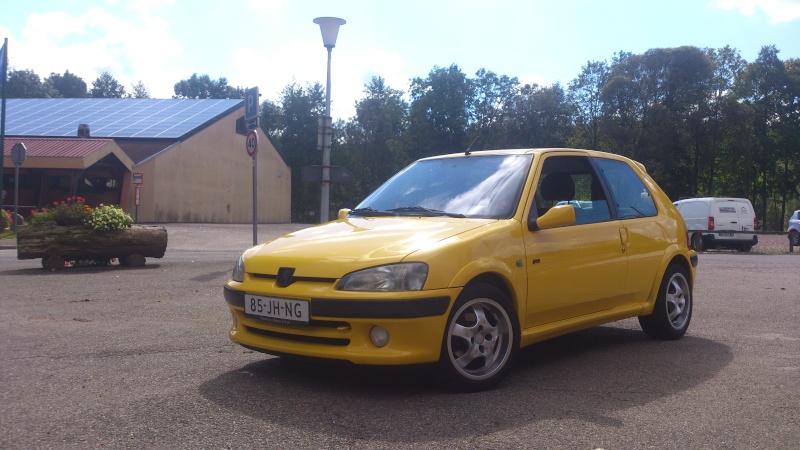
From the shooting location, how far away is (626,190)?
6.41 m

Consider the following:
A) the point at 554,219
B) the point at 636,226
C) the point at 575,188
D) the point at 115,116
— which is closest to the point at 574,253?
the point at 554,219

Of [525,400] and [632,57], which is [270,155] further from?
[525,400]

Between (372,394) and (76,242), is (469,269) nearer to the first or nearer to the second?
(372,394)

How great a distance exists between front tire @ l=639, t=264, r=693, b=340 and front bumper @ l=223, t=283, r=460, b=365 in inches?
108

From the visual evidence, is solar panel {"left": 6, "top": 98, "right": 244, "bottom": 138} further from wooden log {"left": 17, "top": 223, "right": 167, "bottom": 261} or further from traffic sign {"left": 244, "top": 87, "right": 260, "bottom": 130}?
wooden log {"left": 17, "top": 223, "right": 167, "bottom": 261}

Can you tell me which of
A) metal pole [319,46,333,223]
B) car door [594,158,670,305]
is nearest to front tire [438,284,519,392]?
car door [594,158,670,305]

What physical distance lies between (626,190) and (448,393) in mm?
2771

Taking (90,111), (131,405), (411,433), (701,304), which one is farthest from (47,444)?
(90,111)

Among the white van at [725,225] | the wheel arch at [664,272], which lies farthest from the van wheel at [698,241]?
the wheel arch at [664,272]

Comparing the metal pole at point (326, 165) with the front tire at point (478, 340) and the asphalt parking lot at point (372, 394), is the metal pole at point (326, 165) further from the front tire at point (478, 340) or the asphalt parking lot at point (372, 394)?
the front tire at point (478, 340)

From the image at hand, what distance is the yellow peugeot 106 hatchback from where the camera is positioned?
434cm

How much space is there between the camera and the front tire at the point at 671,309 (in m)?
6.45

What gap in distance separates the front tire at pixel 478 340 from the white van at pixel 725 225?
22.7 m

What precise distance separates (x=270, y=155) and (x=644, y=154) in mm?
24748
